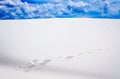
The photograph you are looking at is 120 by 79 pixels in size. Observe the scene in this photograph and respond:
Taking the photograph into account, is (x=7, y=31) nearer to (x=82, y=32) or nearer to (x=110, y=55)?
(x=82, y=32)

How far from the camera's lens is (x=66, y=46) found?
4.20ft

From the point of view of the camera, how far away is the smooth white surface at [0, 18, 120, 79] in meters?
1.26

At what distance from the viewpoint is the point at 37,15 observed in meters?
1.29

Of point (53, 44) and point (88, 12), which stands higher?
point (88, 12)

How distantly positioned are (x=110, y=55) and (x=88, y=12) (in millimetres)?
344

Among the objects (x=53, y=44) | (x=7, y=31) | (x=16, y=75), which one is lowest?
(x=16, y=75)

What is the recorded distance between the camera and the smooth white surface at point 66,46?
4.14 ft

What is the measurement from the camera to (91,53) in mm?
1267

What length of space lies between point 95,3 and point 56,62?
1.64 feet

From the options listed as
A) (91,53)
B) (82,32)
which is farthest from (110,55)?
(82,32)

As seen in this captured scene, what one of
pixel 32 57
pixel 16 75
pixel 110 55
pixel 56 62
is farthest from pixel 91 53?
pixel 16 75

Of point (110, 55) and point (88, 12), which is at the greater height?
point (88, 12)

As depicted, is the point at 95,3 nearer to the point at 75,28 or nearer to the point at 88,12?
the point at 88,12

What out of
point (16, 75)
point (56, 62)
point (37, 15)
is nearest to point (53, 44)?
point (56, 62)
